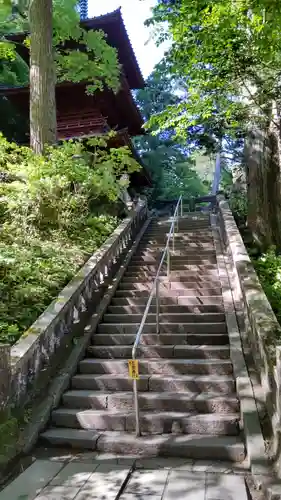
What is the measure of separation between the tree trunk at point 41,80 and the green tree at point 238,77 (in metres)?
2.46

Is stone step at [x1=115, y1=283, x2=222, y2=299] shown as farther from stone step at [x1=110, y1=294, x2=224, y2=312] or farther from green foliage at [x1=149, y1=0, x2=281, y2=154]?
green foliage at [x1=149, y1=0, x2=281, y2=154]

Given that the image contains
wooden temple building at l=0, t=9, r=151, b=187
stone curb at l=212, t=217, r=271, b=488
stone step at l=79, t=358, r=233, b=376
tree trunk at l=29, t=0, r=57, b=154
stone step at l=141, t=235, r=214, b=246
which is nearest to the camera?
stone curb at l=212, t=217, r=271, b=488

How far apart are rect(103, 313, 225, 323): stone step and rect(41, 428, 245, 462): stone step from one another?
7.58 feet

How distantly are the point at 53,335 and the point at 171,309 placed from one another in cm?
226

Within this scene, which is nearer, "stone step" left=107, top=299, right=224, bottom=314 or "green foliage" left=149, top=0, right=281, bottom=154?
"green foliage" left=149, top=0, right=281, bottom=154

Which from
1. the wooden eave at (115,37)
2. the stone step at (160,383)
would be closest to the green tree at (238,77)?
the stone step at (160,383)

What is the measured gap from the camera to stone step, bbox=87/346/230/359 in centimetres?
541

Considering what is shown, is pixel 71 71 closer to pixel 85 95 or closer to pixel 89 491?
pixel 85 95

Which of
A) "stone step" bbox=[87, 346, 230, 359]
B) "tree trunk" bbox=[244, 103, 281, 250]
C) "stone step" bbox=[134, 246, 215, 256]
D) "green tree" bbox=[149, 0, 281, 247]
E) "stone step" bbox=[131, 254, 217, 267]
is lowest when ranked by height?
"stone step" bbox=[87, 346, 230, 359]

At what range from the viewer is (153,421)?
435cm

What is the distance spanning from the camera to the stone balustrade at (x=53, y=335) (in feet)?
13.6

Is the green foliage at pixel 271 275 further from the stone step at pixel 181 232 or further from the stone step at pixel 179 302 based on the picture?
the stone step at pixel 181 232

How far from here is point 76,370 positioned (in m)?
5.43

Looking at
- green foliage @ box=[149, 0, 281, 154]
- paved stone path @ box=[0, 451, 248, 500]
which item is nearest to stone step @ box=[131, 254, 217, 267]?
green foliage @ box=[149, 0, 281, 154]
